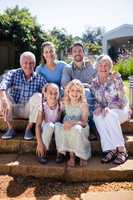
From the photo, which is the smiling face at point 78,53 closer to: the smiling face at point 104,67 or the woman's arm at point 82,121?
the smiling face at point 104,67

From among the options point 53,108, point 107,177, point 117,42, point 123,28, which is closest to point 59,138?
point 53,108

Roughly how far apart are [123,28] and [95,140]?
2404 centimetres

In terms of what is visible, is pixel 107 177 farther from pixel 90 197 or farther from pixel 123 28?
pixel 123 28

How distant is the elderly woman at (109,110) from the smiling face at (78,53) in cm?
46

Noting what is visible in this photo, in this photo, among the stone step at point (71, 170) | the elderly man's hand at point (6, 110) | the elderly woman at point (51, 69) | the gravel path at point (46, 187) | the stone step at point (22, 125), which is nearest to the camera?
the gravel path at point (46, 187)

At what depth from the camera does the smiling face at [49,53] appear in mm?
5355

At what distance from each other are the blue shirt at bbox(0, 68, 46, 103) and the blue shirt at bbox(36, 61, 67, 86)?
0.72 feet

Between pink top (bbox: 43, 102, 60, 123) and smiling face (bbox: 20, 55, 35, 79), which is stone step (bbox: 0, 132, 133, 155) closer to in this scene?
pink top (bbox: 43, 102, 60, 123)

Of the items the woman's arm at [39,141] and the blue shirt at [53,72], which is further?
the blue shirt at [53,72]

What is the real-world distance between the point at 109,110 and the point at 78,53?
1090mm

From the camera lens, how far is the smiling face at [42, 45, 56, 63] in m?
5.36

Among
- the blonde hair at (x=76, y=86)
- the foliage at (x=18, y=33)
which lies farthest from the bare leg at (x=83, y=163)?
the foliage at (x=18, y=33)

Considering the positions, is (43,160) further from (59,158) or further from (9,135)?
(9,135)

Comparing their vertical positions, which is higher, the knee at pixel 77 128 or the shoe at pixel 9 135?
the knee at pixel 77 128
